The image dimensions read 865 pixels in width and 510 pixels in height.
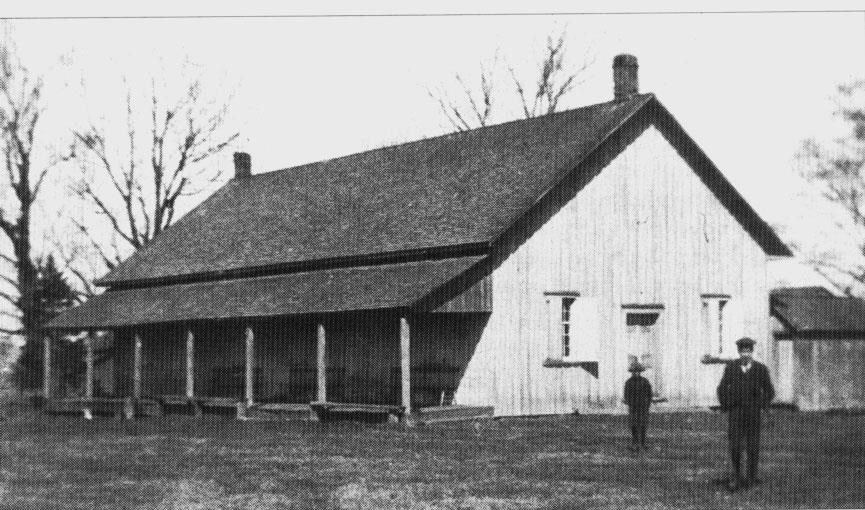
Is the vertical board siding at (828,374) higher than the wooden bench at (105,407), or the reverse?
the vertical board siding at (828,374)

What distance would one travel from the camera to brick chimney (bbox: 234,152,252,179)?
42531 mm

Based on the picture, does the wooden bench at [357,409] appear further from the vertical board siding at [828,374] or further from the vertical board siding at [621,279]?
the vertical board siding at [828,374]

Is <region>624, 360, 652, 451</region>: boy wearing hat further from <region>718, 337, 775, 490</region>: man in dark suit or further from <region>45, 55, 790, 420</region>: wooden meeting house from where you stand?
<region>45, 55, 790, 420</region>: wooden meeting house

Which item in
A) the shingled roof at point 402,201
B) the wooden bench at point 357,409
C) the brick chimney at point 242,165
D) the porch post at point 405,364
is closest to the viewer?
the porch post at point 405,364

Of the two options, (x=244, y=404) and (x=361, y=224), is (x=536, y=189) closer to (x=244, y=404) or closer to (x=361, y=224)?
(x=361, y=224)

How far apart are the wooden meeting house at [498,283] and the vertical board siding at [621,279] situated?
4cm

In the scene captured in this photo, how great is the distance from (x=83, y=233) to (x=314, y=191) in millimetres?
19521

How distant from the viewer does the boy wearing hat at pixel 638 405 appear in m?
18.9

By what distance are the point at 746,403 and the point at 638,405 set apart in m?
4.23

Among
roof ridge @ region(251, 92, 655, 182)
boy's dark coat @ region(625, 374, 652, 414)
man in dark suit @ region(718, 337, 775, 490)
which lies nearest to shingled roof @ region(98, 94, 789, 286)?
roof ridge @ region(251, 92, 655, 182)

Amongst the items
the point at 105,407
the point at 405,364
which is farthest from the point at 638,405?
the point at 105,407

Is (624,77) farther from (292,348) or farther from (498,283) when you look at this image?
(292,348)

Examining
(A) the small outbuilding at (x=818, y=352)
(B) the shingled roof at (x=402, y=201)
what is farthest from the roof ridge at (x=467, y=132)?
(A) the small outbuilding at (x=818, y=352)

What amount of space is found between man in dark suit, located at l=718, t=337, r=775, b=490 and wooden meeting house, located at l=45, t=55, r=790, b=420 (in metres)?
10.2
